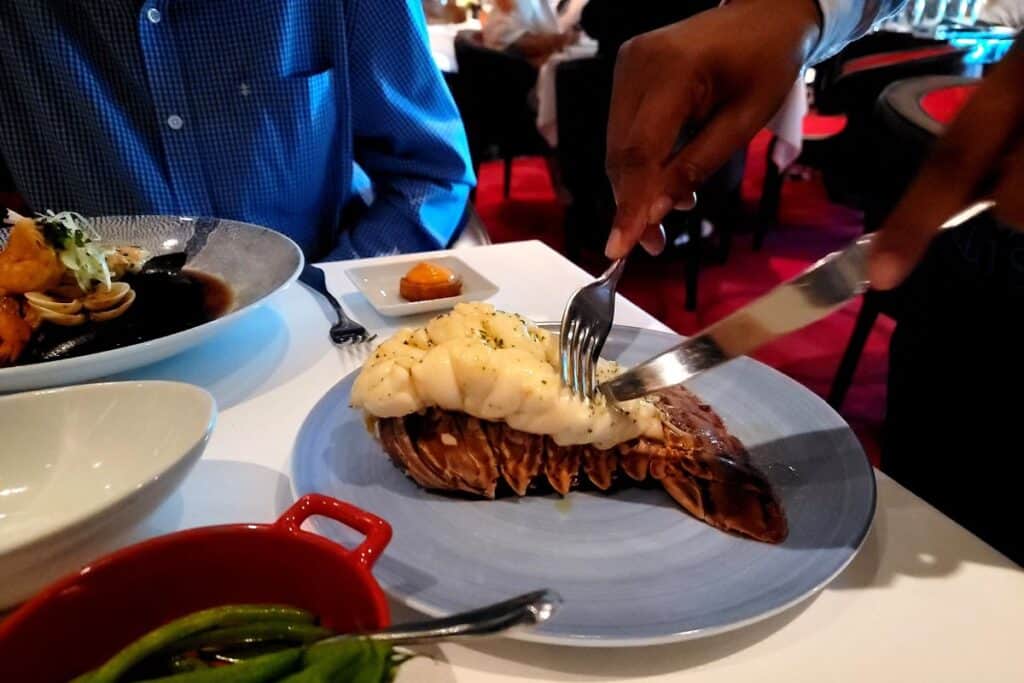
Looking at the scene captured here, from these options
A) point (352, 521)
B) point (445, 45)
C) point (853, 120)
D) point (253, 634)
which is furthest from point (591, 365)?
point (445, 45)

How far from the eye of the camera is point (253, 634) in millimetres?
520

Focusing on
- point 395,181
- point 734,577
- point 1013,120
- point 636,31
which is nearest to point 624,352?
point 734,577

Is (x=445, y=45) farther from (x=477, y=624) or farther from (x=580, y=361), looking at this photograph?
(x=477, y=624)

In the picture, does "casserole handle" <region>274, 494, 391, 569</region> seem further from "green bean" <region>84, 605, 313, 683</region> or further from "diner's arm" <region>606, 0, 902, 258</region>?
"diner's arm" <region>606, 0, 902, 258</region>

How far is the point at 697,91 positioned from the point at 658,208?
0.15 meters

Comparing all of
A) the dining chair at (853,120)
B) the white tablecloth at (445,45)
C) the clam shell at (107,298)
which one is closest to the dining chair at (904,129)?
the dining chair at (853,120)

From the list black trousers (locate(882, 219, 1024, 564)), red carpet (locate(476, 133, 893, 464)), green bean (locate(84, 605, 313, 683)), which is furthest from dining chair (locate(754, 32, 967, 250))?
green bean (locate(84, 605, 313, 683))

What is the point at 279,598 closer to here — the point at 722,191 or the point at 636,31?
the point at 636,31

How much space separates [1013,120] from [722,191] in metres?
3.04

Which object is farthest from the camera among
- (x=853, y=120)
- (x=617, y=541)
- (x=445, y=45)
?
(x=445, y=45)

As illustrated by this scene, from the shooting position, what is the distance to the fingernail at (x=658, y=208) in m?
1.00

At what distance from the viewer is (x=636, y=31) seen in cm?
315

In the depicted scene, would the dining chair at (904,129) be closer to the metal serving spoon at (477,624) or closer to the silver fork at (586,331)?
the silver fork at (586,331)

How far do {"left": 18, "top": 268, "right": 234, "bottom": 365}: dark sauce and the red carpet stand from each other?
2.02 meters
